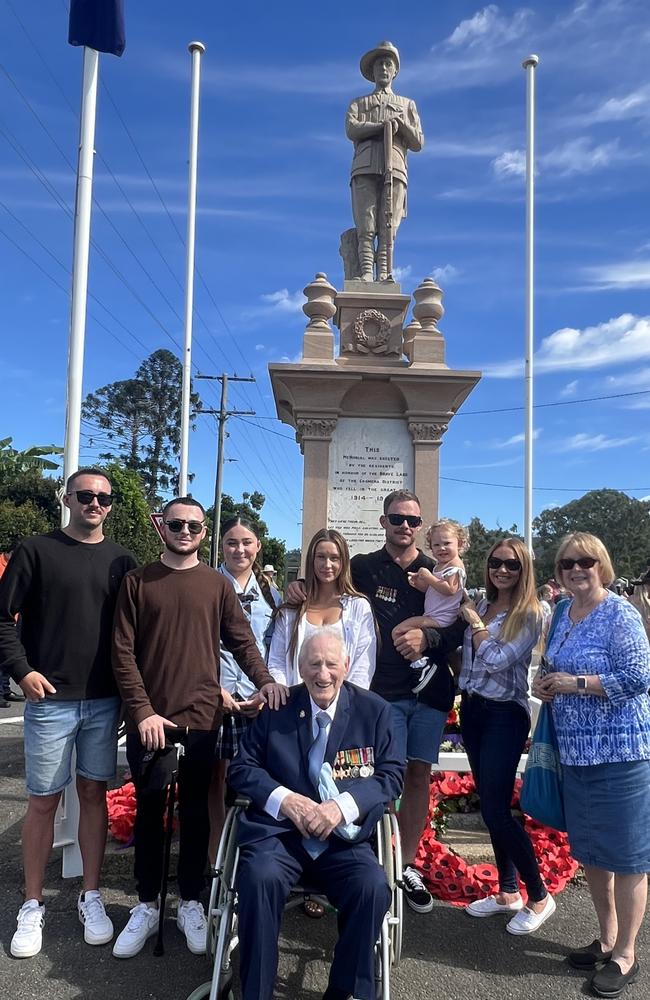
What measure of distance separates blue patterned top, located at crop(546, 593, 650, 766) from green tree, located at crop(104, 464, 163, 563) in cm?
2422

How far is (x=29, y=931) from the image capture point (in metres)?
3.19

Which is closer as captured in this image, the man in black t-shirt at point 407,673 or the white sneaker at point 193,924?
the white sneaker at point 193,924

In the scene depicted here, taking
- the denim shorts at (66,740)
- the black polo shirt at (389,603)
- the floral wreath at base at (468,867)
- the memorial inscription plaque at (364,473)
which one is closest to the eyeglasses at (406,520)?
the black polo shirt at (389,603)

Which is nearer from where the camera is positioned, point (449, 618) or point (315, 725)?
point (315, 725)

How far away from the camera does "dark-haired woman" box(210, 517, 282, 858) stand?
139 inches

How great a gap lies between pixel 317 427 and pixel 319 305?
4.02 ft

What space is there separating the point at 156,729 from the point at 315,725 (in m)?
0.71

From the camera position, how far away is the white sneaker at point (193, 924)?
315 centimetres

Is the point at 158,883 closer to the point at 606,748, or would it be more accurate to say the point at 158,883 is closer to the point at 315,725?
the point at 315,725

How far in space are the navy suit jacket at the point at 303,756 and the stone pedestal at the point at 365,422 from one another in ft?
11.2

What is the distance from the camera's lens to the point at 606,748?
3.08 m

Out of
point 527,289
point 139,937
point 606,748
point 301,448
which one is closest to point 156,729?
point 139,937

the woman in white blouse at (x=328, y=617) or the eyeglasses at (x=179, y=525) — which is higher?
the eyeglasses at (x=179, y=525)

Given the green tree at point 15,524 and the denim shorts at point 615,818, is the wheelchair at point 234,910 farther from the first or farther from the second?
the green tree at point 15,524
